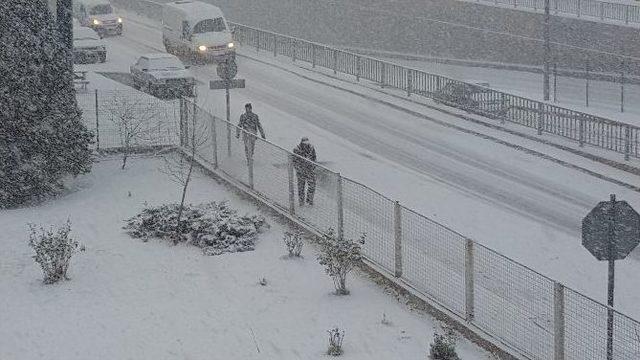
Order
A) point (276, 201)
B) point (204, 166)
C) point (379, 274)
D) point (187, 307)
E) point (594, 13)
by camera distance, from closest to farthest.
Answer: point (187, 307) → point (379, 274) → point (276, 201) → point (204, 166) → point (594, 13)

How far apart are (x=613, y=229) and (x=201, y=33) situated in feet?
105

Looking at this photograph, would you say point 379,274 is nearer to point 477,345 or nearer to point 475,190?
point 477,345

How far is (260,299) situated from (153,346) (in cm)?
219

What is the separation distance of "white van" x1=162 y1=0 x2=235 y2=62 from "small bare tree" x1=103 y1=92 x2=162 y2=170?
1520 cm

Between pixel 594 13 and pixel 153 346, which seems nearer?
pixel 153 346

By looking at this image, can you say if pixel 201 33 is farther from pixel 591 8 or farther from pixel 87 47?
pixel 591 8

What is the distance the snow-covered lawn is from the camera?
12.6 m

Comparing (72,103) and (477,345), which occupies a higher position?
(72,103)

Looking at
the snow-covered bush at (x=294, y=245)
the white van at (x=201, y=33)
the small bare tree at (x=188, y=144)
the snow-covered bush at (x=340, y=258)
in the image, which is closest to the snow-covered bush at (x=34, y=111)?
the small bare tree at (x=188, y=144)

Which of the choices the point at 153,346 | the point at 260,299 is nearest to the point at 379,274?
the point at 260,299

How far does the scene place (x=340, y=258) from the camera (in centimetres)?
1430

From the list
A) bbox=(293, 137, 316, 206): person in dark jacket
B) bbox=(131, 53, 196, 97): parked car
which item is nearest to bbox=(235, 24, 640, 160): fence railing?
bbox=(131, 53, 196, 97): parked car

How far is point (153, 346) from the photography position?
499 inches

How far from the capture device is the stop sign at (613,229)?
1117cm
